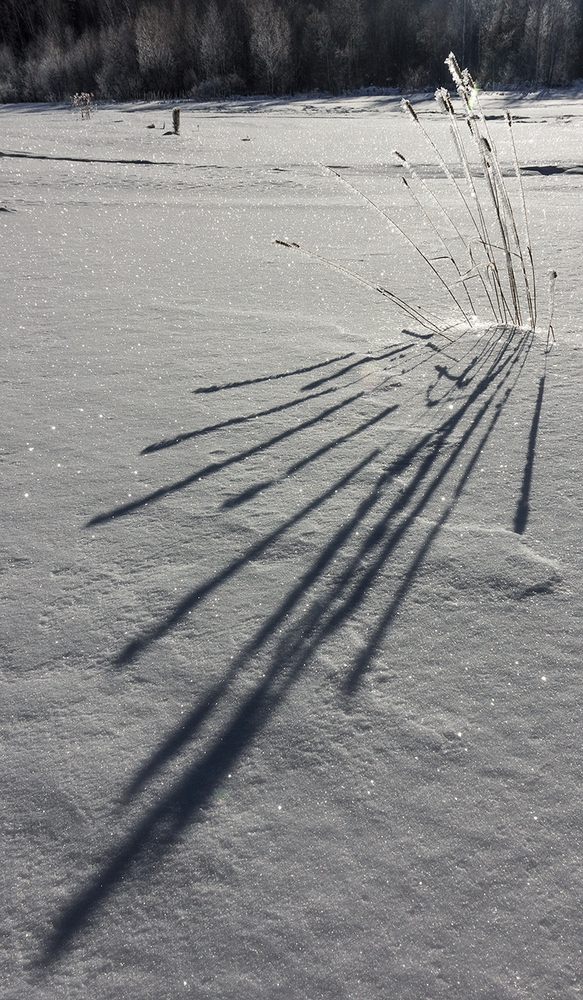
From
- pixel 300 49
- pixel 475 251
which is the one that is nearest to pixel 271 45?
pixel 300 49

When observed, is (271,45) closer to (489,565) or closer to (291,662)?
(489,565)

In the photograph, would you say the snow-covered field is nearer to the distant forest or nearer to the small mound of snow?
the small mound of snow

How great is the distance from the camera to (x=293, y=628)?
90cm

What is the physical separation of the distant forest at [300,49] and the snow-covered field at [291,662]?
1525cm

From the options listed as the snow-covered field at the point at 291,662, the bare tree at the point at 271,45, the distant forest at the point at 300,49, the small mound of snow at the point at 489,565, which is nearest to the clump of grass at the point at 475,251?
the snow-covered field at the point at 291,662

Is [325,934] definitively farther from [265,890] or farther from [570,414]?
[570,414]

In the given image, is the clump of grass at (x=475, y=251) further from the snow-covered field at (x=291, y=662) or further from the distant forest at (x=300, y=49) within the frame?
the distant forest at (x=300, y=49)

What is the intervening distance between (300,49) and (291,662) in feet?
64.4

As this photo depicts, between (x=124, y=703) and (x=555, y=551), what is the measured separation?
2.17ft

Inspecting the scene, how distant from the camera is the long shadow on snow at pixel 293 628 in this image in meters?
0.66

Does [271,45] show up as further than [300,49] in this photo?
No

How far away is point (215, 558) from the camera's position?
104cm

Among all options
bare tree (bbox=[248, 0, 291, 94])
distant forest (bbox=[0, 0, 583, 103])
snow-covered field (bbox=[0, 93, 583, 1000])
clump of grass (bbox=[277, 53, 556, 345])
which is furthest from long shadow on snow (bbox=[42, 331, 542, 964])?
bare tree (bbox=[248, 0, 291, 94])

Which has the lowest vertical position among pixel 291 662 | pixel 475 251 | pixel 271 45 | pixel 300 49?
pixel 291 662
